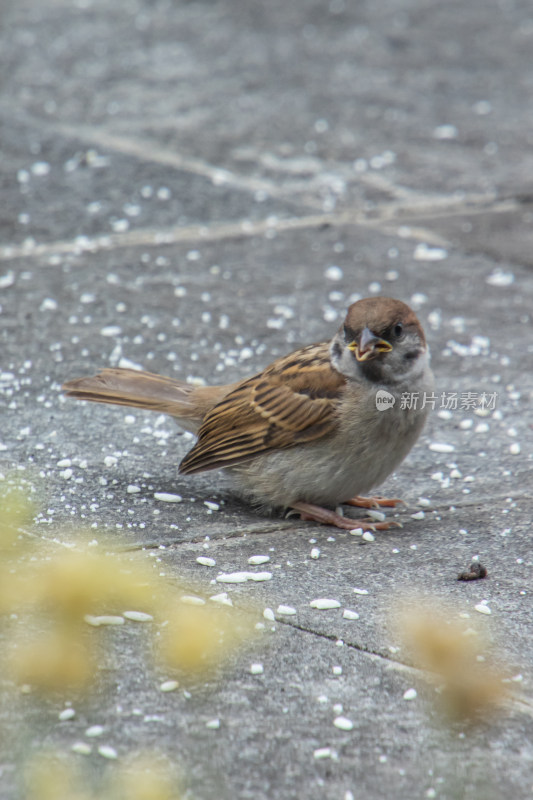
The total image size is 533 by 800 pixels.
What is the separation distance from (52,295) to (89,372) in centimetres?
96

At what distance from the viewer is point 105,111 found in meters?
9.15

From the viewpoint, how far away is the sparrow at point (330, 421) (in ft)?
13.2

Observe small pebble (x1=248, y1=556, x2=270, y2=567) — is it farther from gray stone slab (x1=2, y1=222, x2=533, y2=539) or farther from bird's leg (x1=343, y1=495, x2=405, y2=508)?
bird's leg (x1=343, y1=495, x2=405, y2=508)

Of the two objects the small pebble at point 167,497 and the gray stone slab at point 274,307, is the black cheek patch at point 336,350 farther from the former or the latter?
the small pebble at point 167,497

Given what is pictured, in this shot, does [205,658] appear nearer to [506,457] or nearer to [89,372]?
[506,457]

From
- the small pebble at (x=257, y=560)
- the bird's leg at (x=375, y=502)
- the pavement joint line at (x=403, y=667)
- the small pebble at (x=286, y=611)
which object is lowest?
the bird's leg at (x=375, y=502)

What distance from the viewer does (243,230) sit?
7105mm

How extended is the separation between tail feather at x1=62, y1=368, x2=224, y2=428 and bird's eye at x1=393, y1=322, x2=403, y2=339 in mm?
799

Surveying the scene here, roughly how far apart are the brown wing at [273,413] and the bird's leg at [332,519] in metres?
0.25

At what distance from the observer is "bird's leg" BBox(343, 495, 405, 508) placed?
4.36 meters

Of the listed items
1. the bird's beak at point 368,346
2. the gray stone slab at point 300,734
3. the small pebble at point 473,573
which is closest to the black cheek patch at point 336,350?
the bird's beak at point 368,346

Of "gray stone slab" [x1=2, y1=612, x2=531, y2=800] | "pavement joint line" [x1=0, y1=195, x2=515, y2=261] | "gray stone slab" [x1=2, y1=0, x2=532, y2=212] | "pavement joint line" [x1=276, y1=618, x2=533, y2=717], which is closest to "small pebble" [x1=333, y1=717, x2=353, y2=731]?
"gray stone slab" [x1=2, y1=612, x2=531, y2=800]

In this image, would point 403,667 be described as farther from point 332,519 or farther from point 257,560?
point 332,519

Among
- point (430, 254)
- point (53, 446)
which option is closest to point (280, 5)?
point (430, 254)
